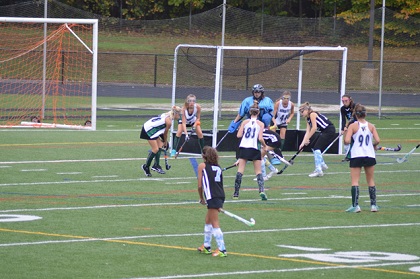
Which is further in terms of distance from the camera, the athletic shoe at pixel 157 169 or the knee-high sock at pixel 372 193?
the athletic shoe at pixel 157 169

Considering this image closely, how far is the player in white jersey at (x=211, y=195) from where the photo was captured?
10973 mm

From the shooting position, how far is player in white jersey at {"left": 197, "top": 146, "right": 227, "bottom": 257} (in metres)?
11.0

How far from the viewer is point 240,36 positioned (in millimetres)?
35469

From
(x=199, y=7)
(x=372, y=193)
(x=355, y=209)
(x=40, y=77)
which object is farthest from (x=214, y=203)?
(x=199, y=7)

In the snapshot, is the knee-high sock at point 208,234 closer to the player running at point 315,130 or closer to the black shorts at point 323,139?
the player running at point 315,130

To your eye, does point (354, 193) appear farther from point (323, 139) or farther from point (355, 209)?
point (323, 139)

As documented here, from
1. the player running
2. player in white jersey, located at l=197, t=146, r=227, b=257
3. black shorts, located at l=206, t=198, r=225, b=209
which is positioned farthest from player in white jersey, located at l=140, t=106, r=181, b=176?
black shorts, located at l=206, t=198, r=225, b=209

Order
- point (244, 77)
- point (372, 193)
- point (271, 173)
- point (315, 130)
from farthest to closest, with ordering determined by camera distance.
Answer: point (244, 77) < point (315, 130) < point (271, 173) < point (372, 193)

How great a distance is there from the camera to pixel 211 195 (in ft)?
36.4

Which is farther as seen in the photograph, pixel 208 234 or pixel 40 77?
pixel 40 77

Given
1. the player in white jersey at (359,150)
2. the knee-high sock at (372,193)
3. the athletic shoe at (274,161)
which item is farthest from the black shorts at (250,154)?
the athletic shoe at (274,161)

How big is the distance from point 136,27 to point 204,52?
332 centimetres

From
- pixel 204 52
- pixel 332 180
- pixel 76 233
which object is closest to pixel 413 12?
pixel 204 52

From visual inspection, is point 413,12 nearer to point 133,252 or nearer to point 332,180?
point 332,180
